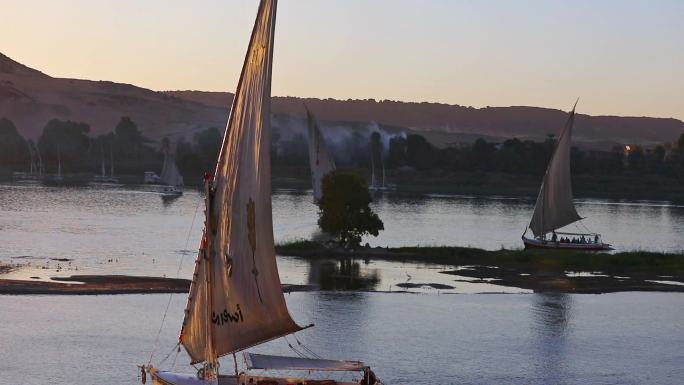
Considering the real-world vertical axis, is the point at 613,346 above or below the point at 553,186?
below

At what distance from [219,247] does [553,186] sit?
8443 cm

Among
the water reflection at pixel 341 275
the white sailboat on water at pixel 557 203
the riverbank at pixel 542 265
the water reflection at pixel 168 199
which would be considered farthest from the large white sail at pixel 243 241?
the water reflection at pixel 168 199

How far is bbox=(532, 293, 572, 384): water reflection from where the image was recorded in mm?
56625

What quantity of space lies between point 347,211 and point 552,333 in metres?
36.0

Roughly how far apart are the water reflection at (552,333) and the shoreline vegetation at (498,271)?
17.1 feet

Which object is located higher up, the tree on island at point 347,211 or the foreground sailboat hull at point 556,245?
the tree on island at point 347,211

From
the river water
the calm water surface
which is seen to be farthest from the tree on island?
the calm water surface

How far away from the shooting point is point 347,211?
10094 centimetres

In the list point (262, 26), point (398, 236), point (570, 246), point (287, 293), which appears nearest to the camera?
point (262, 26)

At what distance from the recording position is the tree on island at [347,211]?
100625 millimetres

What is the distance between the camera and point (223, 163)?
3634 cm

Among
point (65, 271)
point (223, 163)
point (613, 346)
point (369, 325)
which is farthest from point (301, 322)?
point (223, 163)

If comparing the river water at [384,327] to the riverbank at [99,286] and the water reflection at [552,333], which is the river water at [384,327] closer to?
the water reflection at [552,333]

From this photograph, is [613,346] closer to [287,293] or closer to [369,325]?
[369,325]
